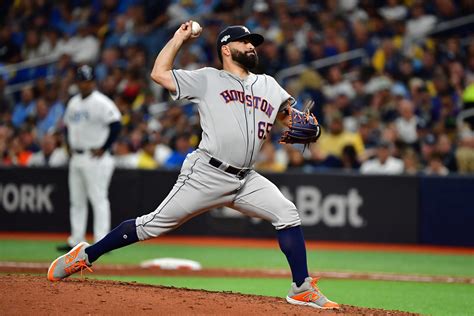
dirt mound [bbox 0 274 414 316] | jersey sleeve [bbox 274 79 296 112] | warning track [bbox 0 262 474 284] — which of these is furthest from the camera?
warning track [bbox 0 262 474 284]

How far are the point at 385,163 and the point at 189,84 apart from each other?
8037 mm

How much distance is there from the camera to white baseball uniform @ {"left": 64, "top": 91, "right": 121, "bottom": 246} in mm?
11250

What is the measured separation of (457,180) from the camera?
44.5 ft

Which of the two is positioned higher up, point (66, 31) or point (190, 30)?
point (66, 31)

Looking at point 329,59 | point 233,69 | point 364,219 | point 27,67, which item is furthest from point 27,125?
point 233,69

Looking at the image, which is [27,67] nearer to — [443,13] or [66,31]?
[66,31]

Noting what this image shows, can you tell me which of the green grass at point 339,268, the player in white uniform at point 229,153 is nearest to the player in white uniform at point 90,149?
the green grass at point 339,268

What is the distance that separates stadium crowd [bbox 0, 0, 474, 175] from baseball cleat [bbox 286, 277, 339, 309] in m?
7.77

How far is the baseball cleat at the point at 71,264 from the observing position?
6.91m

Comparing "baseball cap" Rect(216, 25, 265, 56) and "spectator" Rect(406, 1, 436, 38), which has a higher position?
A: "spectator" Rect(406, 1, 436, 38)

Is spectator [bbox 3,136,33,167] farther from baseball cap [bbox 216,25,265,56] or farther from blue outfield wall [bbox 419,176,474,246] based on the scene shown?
baseball cap [bbox 216,25,265,56]

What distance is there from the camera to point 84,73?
1125 centimetres

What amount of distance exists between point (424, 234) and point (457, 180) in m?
0.98

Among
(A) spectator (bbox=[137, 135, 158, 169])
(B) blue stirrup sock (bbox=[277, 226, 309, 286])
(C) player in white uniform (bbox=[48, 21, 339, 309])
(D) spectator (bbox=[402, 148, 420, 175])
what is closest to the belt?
(C) player in white uniform (bbox=[48, 21, 339, 309])
